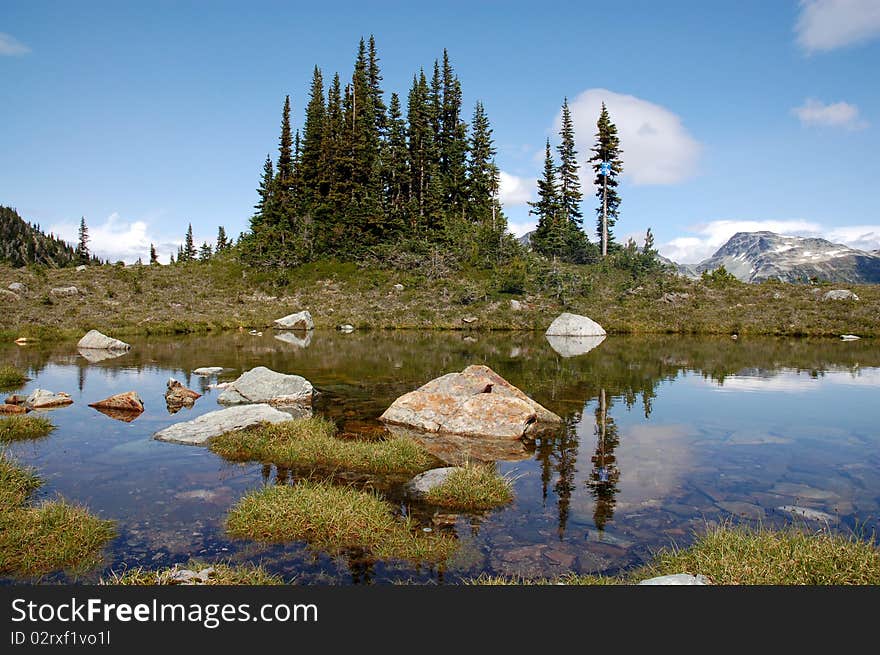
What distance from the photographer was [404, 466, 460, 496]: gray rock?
9914 millimetres

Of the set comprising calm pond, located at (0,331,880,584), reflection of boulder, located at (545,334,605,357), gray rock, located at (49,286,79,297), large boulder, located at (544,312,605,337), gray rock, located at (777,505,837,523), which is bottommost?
gray rock, located at (777,505,837,523)

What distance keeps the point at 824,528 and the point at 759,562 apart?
307 centimetres

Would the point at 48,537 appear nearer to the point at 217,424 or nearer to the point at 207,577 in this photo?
the point at 207,577

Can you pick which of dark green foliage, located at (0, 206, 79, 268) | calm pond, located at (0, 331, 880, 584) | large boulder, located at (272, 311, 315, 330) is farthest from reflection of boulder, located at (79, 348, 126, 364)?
dark green foliage, located at (0, 206, 79, 268)

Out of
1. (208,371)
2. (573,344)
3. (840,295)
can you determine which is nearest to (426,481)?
(208,371)

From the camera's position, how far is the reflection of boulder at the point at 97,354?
95.1 ft

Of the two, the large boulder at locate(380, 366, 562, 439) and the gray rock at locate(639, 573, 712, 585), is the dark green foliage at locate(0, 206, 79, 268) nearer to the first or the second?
the large boulder at locate(380, 366, 562, 439)

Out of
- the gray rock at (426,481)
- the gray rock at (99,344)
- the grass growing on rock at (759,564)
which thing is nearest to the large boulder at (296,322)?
the gray rock at (99,344)

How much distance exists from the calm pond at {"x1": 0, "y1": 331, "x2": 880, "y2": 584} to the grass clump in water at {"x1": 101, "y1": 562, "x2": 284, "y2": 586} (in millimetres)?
482

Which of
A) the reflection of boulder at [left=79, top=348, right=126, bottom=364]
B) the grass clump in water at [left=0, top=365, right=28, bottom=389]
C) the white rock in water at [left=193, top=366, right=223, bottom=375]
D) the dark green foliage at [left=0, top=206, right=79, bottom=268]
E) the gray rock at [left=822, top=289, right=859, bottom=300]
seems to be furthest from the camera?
the dark green foliage at [left=0, top=206, right=79, bottom=268]

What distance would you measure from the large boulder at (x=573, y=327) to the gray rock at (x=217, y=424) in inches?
1394

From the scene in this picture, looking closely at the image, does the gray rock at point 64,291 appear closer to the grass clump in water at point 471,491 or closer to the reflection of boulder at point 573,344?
the reflection of boulder at point 573,344

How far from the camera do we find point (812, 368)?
90.9ft

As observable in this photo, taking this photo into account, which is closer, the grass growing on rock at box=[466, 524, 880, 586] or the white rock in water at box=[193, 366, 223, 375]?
the grass growing on rock at box=[466, 524, 880, 586]
